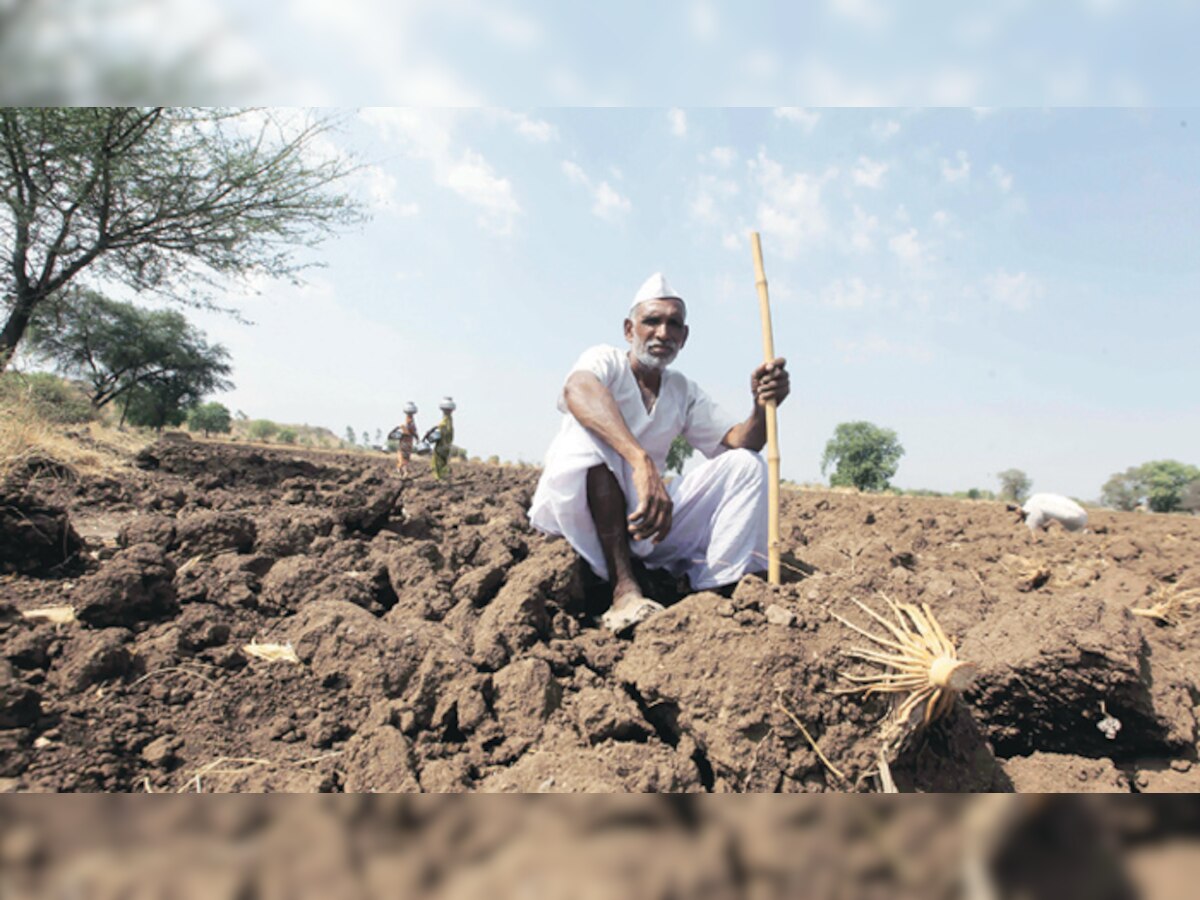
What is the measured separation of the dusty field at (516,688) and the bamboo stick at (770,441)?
14.5 inches

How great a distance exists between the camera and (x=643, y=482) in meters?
2.50

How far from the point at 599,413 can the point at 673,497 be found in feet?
1.81

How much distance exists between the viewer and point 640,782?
144 centimetres

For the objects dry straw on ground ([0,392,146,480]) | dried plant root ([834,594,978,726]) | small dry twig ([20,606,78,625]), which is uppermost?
dry straw on ground ([0,392,146,480])

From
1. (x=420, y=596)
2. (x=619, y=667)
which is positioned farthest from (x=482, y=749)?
(x=420, y=596)

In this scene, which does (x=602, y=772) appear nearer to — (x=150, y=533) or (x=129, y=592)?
(x=129, y=592)

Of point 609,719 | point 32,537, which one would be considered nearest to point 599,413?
point 609,719

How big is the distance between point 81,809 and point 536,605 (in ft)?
6.24

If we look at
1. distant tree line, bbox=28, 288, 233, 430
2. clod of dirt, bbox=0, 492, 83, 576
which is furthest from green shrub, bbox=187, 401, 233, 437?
clod of dirt, bbox=0, 492, 83, 576

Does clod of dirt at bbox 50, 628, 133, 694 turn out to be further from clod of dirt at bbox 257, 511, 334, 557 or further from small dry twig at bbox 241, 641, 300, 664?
clod of dirt at bbox 257, 511, 334, 557

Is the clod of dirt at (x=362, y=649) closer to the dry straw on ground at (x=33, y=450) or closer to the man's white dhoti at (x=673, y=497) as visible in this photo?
the man's white dhoti at (x=673, y=497)

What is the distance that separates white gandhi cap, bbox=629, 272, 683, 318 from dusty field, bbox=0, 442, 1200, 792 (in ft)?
4.04

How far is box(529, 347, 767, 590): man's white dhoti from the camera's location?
8.92 feet

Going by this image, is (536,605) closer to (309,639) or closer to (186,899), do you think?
(309,639)
